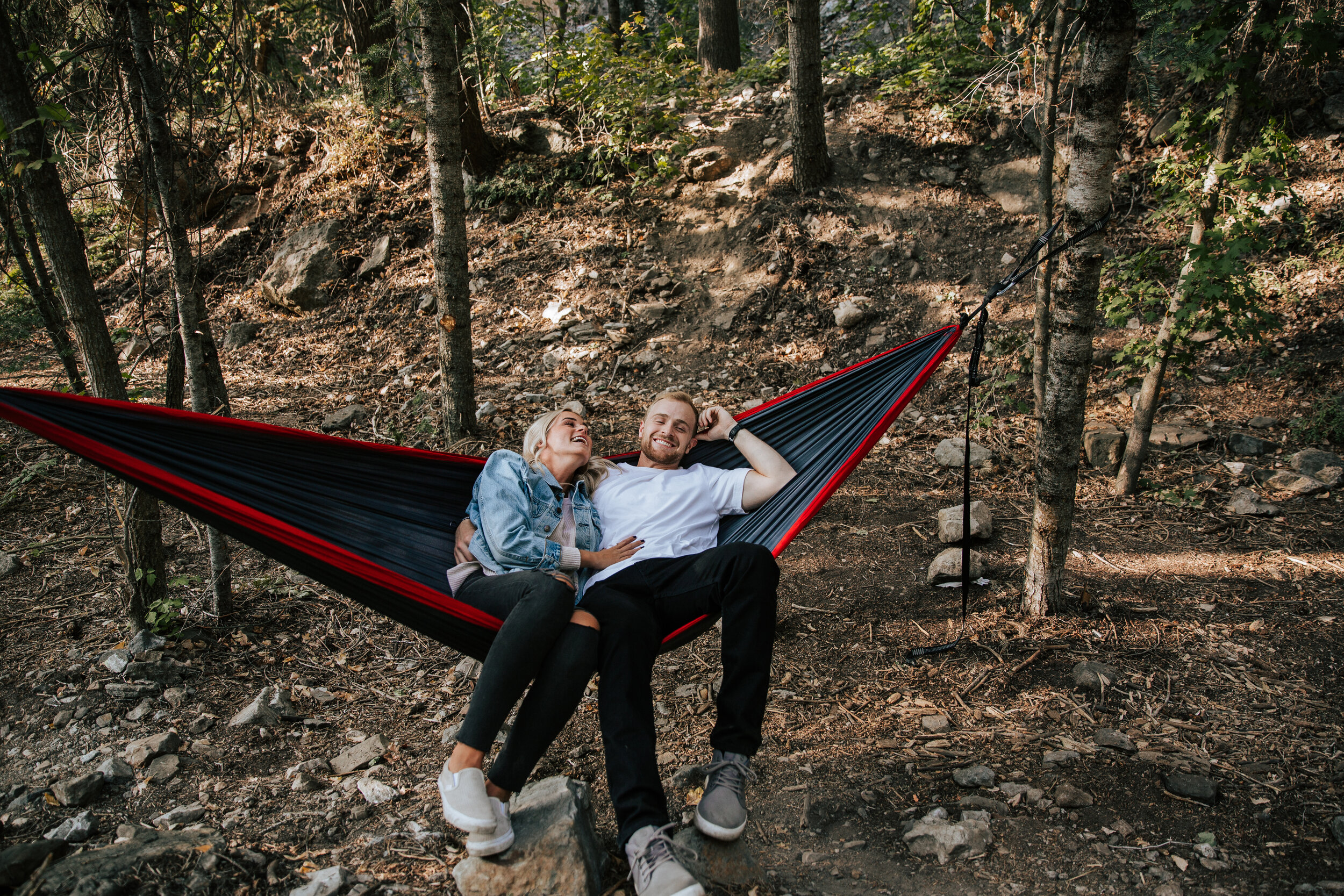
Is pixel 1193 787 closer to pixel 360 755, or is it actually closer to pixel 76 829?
pixel 360 755

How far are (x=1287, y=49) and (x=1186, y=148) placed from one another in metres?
2.03

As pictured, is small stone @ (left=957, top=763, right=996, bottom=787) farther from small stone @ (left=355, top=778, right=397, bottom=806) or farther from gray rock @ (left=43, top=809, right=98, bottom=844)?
gray rock @ (left=43, top=809, right=98, bottom=844)

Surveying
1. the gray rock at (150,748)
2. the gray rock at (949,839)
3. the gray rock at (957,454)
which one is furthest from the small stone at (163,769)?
the gray rock at (957,454)

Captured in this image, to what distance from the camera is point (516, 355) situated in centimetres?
467

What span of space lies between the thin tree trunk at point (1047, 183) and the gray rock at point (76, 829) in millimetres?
2959

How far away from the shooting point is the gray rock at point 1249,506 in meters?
2.74

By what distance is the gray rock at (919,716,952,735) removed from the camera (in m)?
1.90

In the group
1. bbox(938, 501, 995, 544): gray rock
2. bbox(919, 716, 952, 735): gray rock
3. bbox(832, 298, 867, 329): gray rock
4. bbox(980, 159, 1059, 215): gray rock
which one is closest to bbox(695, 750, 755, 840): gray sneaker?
bbox(919, 716, 952, 735): gray rock

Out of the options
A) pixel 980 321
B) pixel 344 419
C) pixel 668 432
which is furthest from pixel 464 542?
pixel 344 419

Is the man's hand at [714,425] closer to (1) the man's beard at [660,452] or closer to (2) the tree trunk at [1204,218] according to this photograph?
(1) the man's beard at [660,452]

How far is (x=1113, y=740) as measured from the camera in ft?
5.79

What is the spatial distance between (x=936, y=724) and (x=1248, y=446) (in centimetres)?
216

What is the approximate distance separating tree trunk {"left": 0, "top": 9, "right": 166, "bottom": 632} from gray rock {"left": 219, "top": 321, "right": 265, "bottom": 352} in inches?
139

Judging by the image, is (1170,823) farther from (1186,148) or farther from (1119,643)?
(1186,148)
